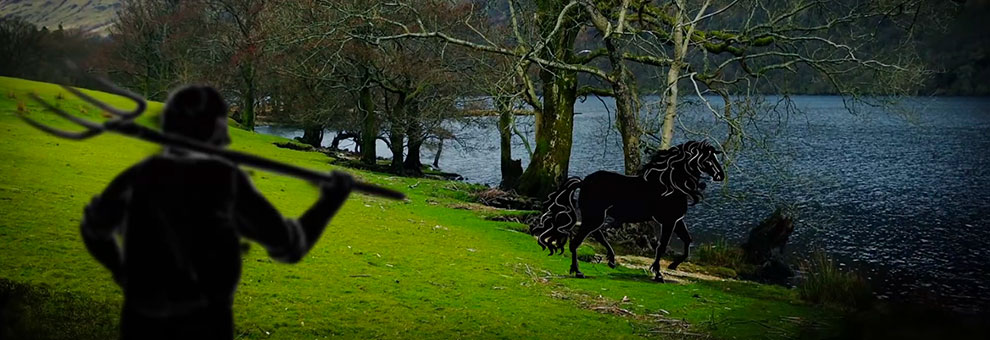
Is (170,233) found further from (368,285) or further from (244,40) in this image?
(244,40)

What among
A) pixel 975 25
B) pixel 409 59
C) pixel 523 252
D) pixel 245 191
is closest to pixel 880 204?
pixel 409 59

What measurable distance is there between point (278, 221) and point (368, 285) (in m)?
6.19

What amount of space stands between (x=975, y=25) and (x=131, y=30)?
87.7m

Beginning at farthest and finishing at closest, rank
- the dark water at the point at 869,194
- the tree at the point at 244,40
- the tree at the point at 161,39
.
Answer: the tree at the point at 161,39, the tree at the point at 244,40, the dark water at the point at 869,194

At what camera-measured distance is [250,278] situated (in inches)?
319

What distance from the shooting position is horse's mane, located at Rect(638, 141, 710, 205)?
27.6ft

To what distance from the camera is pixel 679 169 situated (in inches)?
336

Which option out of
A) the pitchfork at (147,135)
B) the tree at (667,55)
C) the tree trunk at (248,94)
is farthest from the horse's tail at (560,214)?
the tree trunk at (248,94)

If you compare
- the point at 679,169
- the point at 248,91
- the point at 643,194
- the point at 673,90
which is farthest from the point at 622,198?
the point at 248,91

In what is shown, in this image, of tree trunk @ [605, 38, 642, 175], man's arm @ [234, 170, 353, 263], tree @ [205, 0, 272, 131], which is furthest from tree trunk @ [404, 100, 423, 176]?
man's arm @ [234, 170, 353, 263]

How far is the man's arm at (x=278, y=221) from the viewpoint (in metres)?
2.42

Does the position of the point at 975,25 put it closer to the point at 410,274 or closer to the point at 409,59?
the point at 409,59

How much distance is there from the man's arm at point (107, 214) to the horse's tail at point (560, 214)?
6.22 meters

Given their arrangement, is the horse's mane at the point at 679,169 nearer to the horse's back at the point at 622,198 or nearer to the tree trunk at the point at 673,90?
the horse's back at the point at 622,198
